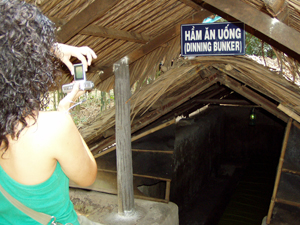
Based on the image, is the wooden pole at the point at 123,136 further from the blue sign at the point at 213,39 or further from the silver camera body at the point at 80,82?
the silver camera body at the point at 80,82

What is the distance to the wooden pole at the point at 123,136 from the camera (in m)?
2.72

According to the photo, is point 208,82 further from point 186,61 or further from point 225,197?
point 225,197

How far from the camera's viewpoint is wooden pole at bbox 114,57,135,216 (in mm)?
2717

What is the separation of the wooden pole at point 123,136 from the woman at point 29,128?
169 cm

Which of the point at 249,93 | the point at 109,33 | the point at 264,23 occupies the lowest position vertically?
the point at 249,93

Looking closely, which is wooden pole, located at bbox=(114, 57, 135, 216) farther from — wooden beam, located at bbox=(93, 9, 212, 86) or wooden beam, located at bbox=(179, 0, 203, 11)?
wooden beam, located at bbox=(179, 0, 203, 11)

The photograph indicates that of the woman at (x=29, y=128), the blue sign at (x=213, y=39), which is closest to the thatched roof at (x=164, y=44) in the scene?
Result: the blue sign at (x=213, y=39)

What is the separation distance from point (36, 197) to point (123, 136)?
1.90m

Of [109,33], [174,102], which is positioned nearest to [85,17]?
[109,33]

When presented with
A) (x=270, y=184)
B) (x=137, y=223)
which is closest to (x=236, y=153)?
(x=270, y=184)

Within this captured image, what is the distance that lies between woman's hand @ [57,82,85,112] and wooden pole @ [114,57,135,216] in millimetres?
1536

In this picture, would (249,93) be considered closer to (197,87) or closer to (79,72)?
(197,87)

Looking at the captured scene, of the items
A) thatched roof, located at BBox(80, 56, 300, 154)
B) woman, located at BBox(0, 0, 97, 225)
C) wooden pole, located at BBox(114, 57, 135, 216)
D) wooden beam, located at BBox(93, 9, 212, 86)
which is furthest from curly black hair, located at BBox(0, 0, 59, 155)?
wooden beam, located at BBox(93, 9, 212, 86)

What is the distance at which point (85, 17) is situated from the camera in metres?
2.04
